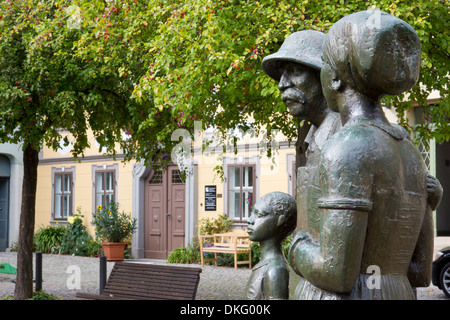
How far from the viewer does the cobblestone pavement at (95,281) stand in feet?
34.2

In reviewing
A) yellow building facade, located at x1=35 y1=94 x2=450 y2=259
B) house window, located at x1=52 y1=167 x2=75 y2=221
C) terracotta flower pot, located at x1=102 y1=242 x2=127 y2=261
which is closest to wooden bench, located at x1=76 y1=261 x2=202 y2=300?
yellow building facade, located at x1=35 y1=94 x2=450 y2=259

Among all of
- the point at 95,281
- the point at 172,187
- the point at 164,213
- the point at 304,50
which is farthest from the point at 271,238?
the point at 164,213

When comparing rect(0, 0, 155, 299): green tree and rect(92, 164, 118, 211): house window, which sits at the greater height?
rect(0, 0, 155, 299): green tree

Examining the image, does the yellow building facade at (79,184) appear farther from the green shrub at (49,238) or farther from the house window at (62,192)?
the green shrub at (49,238)

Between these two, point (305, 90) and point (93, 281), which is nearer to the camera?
point (305, 90)

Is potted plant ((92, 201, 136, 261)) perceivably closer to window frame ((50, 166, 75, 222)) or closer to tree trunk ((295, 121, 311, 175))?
window frame ((50, 166, 75, 222))

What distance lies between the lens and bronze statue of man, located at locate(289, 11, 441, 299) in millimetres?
1698

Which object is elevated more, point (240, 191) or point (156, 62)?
point (156, 62)

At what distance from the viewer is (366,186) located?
1.70 metres

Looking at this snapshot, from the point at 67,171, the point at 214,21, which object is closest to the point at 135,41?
the point at 214,21

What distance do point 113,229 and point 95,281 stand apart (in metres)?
4.70

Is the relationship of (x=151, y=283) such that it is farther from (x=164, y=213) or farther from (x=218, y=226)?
(x=164, y=213)

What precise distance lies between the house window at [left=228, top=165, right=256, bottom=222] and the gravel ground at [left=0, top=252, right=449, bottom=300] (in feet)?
6.12

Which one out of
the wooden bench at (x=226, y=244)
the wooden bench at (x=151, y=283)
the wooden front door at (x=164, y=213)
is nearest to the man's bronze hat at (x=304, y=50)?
the wooden bench at (x=151, y=283)
